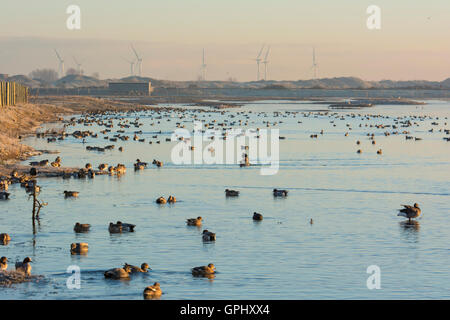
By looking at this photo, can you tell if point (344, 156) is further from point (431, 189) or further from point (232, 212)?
point (232, 212)

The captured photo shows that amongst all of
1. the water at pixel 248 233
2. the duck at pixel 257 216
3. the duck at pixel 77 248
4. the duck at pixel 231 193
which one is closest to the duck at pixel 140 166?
the water at pixel 248 233

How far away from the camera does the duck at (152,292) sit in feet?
81.5

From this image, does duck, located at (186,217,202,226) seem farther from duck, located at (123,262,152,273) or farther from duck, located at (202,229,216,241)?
duck, located at (123,262,152,273)

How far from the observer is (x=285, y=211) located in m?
42.2

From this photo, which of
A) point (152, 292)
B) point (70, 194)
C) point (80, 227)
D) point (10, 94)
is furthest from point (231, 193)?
point (10, 94)

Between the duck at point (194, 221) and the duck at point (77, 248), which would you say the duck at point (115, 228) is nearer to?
the duck at point (194, 221)

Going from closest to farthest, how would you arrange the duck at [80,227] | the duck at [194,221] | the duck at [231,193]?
the duck at [80,227] < the duck at [194,221] < the duck at [231,193]

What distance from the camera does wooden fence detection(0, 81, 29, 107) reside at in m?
115

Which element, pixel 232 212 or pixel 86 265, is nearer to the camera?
pixel 86 265

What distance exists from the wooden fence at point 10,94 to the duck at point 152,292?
89.3m

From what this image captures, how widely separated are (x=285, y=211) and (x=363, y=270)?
1333cm

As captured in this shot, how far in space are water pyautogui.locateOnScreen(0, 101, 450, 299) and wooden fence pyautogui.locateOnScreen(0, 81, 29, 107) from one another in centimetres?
5440

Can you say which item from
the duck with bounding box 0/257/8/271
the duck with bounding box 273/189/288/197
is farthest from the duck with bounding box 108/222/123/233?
the duck with bounding box 273/189/288/197
